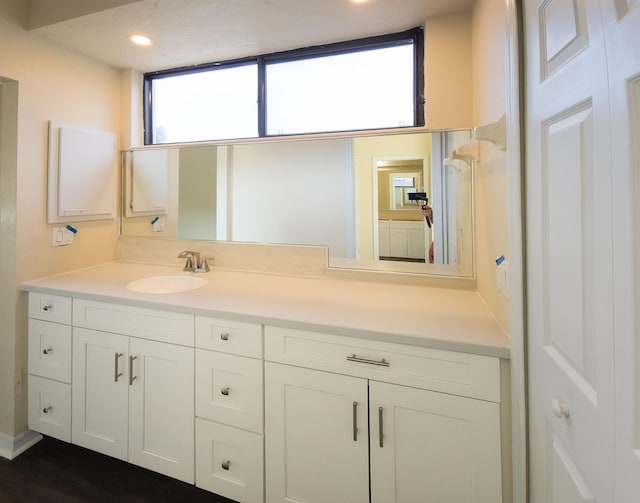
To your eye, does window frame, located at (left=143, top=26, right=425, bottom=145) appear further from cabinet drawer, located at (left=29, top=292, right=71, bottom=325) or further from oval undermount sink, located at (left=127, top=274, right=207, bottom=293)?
cabinet drawer, located at (left=29, top=292, right=71, bottom=325)

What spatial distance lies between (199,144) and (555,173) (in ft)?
6.52

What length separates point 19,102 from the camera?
5.49ft

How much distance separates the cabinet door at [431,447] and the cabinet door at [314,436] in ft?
0.19

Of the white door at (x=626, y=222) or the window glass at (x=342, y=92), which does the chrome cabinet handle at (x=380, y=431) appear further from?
the window glass at (x=342, y=92)

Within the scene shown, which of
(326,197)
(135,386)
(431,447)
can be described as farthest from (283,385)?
(326,197)

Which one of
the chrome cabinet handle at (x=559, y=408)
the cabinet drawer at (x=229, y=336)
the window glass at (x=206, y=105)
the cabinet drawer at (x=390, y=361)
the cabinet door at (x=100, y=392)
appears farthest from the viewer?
the window glass at (x=206, y=105)

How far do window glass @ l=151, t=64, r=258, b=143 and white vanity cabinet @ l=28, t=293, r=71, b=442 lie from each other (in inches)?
50.9

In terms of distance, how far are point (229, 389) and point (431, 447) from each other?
77 centimetres

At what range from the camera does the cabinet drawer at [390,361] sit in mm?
1011

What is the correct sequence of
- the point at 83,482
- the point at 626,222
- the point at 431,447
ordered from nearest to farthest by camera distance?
1. the point at 626,222
2. the point at 431,447
3. the point at 83,482

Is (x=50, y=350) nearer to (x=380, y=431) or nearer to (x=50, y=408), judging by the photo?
(x=50, y=408)

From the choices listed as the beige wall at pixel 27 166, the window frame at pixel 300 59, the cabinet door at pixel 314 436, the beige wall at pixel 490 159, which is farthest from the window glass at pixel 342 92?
the cabinet door at pixel 314 436

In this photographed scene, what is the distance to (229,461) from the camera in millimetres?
1334

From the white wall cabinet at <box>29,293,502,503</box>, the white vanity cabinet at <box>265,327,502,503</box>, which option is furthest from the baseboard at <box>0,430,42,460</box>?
the white vanity cabinet at <box>265,327,502,503</box>
